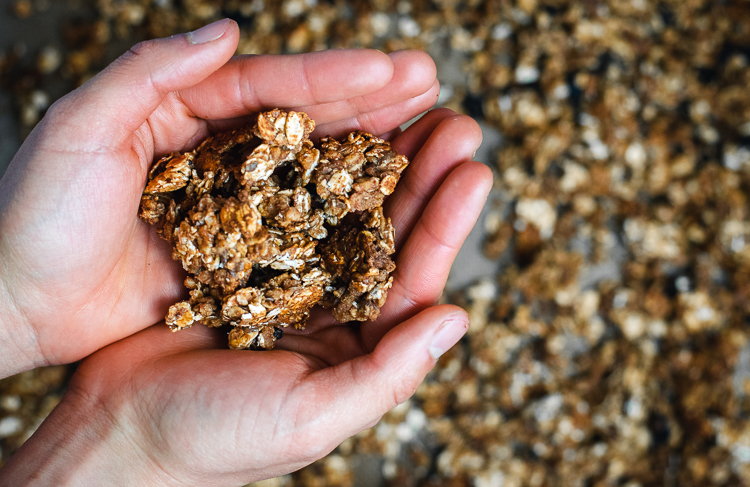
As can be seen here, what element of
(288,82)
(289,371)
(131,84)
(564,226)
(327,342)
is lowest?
(564,226)

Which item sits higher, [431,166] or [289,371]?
[431,166]

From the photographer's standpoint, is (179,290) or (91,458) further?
(179,290)

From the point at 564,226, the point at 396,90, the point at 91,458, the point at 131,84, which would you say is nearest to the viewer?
the point at 131,84

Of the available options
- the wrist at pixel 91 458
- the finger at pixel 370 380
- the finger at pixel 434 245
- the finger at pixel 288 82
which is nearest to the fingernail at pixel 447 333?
the finger at pixel 370 380

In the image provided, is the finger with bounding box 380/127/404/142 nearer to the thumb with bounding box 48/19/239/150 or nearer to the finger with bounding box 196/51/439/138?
the finger with bounding box 196/51/439/138

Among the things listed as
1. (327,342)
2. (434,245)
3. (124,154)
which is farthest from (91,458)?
(434,245)

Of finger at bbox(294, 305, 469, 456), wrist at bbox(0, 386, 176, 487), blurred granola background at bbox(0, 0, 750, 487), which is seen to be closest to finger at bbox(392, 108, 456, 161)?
finger at bbox(294, 305, 469, 456)

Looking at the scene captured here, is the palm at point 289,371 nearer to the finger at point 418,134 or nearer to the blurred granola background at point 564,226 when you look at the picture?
the finger at point 418,134

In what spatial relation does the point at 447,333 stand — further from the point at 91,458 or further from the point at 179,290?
the point at 91,458
